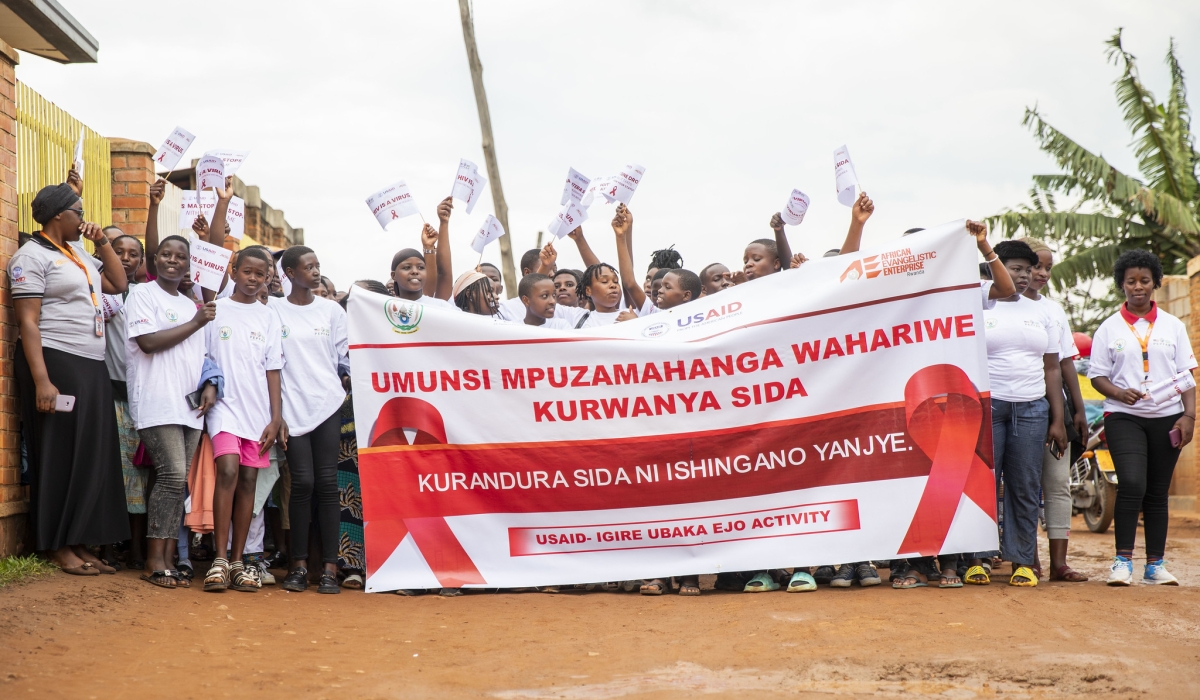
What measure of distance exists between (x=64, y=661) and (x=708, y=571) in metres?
3.18

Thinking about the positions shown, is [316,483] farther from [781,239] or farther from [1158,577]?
[1158,577]

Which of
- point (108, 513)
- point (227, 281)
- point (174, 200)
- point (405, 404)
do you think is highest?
point (174, 200)

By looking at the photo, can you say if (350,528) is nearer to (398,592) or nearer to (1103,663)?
(398,592)

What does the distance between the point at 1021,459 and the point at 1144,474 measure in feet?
2.59

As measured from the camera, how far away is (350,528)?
6.62 meters

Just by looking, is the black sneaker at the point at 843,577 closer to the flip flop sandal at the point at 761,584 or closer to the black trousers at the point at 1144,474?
the flip flop sandal at the point at 761,584

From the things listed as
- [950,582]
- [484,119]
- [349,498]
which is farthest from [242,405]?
[484,119]

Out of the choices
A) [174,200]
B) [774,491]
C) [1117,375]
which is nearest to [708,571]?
[774,491]

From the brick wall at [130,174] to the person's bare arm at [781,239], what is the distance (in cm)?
548

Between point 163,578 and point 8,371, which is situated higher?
point 8,371

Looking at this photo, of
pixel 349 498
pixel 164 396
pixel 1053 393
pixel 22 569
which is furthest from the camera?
pixel 349 498

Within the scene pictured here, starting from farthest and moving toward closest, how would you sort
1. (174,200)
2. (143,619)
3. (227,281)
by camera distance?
(174,200), (227,281), (143,619)

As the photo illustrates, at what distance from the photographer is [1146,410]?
256 inches

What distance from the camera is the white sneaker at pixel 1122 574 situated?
6293 mm
